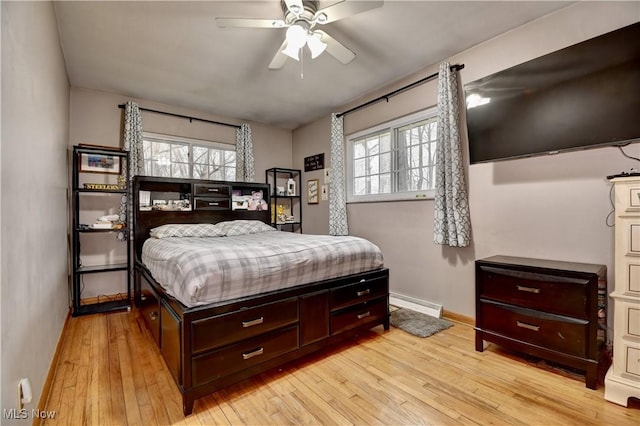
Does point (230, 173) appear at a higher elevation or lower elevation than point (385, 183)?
higher

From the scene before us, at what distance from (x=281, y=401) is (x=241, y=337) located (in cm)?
44

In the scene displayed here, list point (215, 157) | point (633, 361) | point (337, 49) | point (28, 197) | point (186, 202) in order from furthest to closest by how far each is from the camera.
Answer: point (215, 157)
point (186, 202)
point (337, 49)
point (633, 361)
point (28, 197)

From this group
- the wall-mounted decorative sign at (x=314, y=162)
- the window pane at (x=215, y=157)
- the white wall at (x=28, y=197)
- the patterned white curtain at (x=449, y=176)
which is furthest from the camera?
the wall-mounted decorative sign at (x=314, y=162)

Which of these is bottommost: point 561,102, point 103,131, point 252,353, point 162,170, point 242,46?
point 252,353

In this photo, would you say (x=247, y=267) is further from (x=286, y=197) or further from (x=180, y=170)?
(x=286, y=197)

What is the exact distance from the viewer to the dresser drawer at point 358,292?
2.27 meters

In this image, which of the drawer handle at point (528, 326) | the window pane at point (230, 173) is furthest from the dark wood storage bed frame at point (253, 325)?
the window pane at point (230, 173)

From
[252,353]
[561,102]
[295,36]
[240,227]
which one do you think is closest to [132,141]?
[240,227]

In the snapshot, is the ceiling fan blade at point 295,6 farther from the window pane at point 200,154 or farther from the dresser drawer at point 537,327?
the window pane at point 200,154

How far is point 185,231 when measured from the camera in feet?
11.0

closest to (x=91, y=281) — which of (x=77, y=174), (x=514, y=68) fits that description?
(x=77, y=174)

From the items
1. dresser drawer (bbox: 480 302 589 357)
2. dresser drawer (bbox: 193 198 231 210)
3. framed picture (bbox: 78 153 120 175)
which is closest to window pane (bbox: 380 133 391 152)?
dresser drawer (bbox: 480 302 589 357)

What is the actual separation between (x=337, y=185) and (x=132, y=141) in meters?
2.68

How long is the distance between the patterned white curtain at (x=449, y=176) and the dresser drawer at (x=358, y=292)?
78 cm
